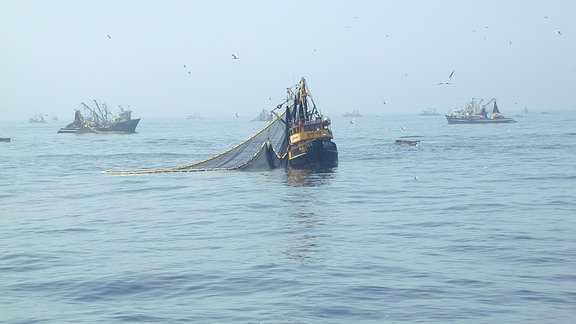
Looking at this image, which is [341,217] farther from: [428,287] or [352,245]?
[428,287]

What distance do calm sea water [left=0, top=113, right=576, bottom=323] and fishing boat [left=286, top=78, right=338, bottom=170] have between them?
4.02 meters

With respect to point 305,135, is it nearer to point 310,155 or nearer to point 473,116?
point 310,155

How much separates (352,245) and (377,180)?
91.6 feet

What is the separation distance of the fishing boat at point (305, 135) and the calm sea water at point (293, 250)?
158 inches

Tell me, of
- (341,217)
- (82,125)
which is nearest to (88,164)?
(341,217)

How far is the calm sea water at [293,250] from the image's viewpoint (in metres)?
19.8

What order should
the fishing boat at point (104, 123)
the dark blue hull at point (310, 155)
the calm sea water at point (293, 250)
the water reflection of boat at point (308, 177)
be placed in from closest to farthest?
the calm sea water at point (293, 250) → the water reflection of boat at point (308, 177) → the dark blue hull at point (310, 155) → the fishing boat at point (104, 123)

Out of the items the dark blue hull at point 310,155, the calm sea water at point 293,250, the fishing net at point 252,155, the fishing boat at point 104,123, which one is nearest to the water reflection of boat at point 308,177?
the calm sea water at point 293,250

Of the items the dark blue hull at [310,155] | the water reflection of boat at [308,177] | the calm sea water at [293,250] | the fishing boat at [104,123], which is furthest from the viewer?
the fishing boat at [104,123]

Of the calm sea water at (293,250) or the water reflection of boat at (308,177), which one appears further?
the water reflection of boat at (308,177)

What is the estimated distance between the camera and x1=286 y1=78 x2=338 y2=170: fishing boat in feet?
197

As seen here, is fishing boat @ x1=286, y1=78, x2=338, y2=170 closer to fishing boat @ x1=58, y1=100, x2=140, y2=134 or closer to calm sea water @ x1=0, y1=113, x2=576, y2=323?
calm sea water @ x1=0, y1=113, x2=576, y2=323

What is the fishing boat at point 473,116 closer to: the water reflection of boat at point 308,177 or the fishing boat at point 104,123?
the fishing boat at point 104,123

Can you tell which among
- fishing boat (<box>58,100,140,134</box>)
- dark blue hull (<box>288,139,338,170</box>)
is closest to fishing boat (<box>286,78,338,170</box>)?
dark blue hull (<box>288,139,338,170</box>)
